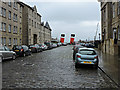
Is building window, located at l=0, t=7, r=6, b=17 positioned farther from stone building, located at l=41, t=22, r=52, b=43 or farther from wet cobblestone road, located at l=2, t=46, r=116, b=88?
stone building, located at l=41, t=22, r=52, b=43

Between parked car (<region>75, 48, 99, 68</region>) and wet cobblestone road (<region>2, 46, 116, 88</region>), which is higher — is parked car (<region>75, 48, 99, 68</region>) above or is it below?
above

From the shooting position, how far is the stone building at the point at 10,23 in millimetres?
31062

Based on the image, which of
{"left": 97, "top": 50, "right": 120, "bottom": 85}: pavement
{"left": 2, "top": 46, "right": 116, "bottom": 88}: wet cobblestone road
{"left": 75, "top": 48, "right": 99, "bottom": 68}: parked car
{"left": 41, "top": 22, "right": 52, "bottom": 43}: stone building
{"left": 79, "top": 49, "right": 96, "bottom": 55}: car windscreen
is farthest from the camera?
{"left": 41, "top": 22, "right": 52, "bottom": 43}: stone building

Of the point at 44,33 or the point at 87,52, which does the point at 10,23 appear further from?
the point at 44,33

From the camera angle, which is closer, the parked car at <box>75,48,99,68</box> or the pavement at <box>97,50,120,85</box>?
the pavement at <box>97,50,120,85</box>

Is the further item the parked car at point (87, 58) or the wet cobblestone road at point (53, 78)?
the parked car at point (87, 58)

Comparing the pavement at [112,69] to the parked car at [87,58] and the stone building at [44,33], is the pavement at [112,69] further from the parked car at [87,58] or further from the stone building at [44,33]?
the stone building at [44,33]

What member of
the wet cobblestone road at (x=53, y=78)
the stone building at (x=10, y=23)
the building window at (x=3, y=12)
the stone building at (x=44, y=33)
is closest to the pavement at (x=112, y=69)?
the wet cobblestone road at (x=53, y=78)

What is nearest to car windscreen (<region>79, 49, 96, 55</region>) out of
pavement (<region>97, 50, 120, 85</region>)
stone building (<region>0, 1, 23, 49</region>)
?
pavement (<region>97, 50, 120, 85</region>)

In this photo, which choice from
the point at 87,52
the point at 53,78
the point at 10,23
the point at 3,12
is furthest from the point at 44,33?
the point at 53,78

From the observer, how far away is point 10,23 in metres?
34.8

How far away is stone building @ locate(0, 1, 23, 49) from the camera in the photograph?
31062 millimetres

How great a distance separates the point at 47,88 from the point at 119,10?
19608mm

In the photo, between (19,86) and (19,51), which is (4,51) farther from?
(19,86)
